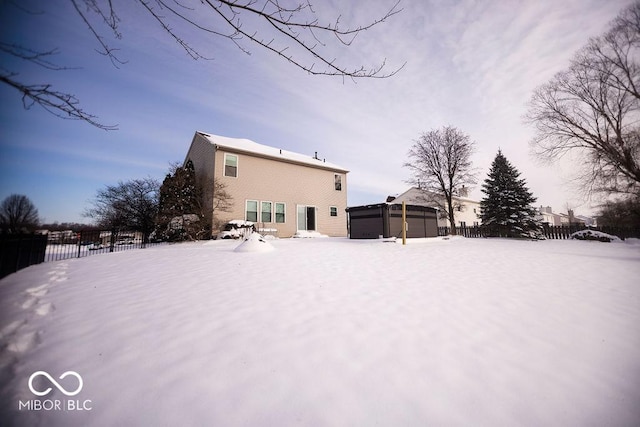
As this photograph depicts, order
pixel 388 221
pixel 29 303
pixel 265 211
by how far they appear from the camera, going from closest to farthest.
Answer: pixel 29 303 → pixel 388 221 → pixel 265 211

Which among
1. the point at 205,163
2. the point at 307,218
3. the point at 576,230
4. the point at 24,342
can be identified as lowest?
the point at 24,342

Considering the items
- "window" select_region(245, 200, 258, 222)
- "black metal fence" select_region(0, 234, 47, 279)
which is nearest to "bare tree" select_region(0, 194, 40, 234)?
"black metal fence" select_region(0, 234, 47, 279)

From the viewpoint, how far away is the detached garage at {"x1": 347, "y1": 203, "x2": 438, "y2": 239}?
38.9ft

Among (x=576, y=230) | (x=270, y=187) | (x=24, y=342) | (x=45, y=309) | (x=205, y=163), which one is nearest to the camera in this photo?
(x=24, y=342)

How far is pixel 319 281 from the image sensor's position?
14.8 feet

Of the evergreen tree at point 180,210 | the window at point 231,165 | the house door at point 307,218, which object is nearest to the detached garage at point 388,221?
the house door at point 307,218

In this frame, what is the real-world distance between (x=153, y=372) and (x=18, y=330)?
82.5 inches

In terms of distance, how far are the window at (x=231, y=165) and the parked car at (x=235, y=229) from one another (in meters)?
3.23

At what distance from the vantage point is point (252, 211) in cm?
1545

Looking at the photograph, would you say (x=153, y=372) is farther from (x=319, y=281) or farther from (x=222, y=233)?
(x=222, y=233)

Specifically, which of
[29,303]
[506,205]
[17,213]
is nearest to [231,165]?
[29,303]

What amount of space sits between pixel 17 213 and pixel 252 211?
14179mm

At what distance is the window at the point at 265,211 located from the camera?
15.8 metres
